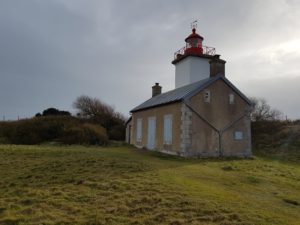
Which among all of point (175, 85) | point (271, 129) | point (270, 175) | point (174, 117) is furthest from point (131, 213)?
point (271, 129)

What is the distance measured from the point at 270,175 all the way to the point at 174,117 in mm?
6537

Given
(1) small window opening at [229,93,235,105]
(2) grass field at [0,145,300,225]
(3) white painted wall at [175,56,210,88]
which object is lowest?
(2) grass field at [0,145,300,225]

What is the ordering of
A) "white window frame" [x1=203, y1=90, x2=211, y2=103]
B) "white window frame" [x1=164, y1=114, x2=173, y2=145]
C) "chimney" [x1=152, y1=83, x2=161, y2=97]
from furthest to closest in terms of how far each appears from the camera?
"chimney" [x1=152, y1=83, x2=161, y2=97], "white window frame" [x1=164, y1=114, x2=173, y2=145], "white window frame" [x1=203, y1=90, x2=211, y2=103]

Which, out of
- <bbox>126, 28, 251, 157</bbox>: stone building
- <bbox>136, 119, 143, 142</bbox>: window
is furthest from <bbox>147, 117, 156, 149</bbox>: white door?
<bbox>136, 119, 143, 142</bbox>: window

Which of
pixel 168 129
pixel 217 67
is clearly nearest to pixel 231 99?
pixel 217 67

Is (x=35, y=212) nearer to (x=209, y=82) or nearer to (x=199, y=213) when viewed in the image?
(x=199, y=213)

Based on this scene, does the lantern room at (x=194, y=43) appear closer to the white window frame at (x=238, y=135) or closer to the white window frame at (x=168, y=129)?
the white window frame at (x=168, y=129)

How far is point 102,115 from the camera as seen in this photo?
33.8 metres

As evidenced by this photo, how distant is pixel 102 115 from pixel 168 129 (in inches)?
674

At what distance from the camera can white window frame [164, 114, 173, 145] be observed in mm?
17578

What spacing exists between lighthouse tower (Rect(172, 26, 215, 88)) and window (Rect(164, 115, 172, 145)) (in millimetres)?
6469

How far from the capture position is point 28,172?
34.1ft

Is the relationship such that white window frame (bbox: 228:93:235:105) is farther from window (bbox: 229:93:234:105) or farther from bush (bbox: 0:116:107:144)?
bush (bbox: 0:116:107:144)

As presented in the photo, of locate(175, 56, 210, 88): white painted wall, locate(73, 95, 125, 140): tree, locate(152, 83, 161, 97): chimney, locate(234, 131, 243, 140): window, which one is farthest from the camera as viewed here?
locate(73, 95, 125, 140): tree
